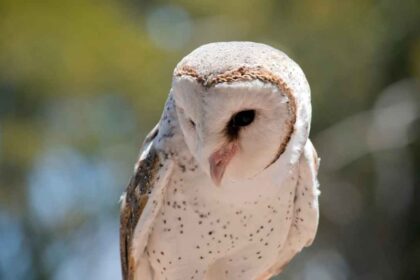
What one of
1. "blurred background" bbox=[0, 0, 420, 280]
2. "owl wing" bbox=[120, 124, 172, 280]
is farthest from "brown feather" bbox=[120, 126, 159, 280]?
"blurred background" bbox=[0, 0, 420, 280]

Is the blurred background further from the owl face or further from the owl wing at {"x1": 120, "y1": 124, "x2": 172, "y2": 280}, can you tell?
the owl face

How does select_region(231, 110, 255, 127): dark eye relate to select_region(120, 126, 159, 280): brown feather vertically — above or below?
above


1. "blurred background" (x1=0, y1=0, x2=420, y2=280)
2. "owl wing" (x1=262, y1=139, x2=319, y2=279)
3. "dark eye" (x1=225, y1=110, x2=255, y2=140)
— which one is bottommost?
"blurred background" (x1=0, y1=0, x2=420, y2=280)

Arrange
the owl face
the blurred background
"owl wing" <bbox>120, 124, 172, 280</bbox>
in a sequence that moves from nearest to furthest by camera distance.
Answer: the owl face → "owl wing" <bbox>120, 124, 172, 280</bbox> → the blurred background

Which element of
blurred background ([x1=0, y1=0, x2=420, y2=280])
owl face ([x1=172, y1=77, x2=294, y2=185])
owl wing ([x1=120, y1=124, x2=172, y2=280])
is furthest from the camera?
blurred background ([x1=0, y1=0, x2=420, y2=280])

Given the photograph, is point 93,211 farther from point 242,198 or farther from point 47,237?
point 242,198

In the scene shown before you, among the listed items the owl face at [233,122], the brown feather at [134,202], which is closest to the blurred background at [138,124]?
the brown feather at [134,202]

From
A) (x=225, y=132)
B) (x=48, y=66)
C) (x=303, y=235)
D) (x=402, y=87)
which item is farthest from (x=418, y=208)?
(x=225, y=132)
